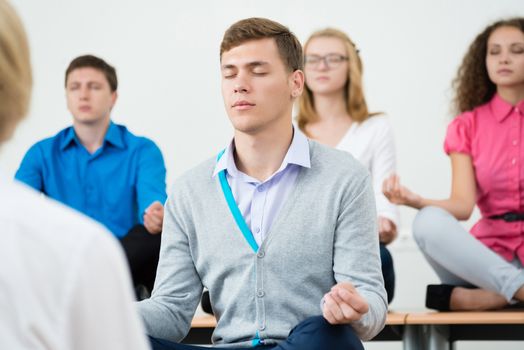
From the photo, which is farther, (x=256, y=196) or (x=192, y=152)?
(x=192, y=152)

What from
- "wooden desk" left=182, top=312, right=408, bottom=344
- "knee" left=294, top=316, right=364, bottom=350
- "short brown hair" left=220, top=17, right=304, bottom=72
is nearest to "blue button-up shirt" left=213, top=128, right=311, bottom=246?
"short brown hair" left=220, top=17, right=304, bottom=72

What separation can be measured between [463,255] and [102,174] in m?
1.27

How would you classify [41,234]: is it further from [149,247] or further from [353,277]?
[149,247]

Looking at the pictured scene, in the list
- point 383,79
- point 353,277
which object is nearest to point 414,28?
point 383,79

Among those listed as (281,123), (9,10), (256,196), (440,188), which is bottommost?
(440,188)

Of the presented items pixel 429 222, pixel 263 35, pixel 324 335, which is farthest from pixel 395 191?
pixel 324 335

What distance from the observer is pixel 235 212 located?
1966 millimetres

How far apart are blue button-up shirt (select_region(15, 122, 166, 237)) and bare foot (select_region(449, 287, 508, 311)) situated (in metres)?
1.02

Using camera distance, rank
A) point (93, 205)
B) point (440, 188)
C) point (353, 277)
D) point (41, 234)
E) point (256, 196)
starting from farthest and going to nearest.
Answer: point (440, 188) < point (93, 205) < point (256, 196) < point (353, 277) < point (41, 234)

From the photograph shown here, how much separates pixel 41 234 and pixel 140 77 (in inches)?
158

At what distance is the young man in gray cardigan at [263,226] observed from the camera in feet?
6.11

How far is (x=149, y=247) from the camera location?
3.01m

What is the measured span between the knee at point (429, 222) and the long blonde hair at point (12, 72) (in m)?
2.11

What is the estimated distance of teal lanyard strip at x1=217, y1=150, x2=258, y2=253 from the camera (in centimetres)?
192
